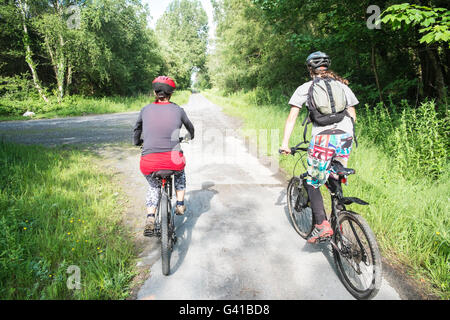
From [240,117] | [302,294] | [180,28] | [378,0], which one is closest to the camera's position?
[302,294]

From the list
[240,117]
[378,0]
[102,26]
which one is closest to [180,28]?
[102,26]

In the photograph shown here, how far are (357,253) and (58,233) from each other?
3.45 m

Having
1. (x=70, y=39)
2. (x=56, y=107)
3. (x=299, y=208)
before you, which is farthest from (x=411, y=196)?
(x=70, y=39)

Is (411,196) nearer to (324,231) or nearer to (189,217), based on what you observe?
(324,231)

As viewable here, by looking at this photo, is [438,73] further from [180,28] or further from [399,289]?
[180,28]

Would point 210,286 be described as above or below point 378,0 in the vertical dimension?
below

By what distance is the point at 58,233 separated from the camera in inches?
122

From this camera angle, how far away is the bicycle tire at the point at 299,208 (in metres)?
3.30

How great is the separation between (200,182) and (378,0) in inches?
304

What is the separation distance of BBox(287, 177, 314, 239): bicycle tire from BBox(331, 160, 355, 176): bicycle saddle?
67 cm

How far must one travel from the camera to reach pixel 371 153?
4938 millimetres

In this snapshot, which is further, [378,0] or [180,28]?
[180,28]

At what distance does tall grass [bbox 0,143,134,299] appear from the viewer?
2.33m

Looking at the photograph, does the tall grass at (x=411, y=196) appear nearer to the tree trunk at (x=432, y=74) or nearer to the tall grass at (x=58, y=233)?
the tree trunk at (x=432, y=74)
